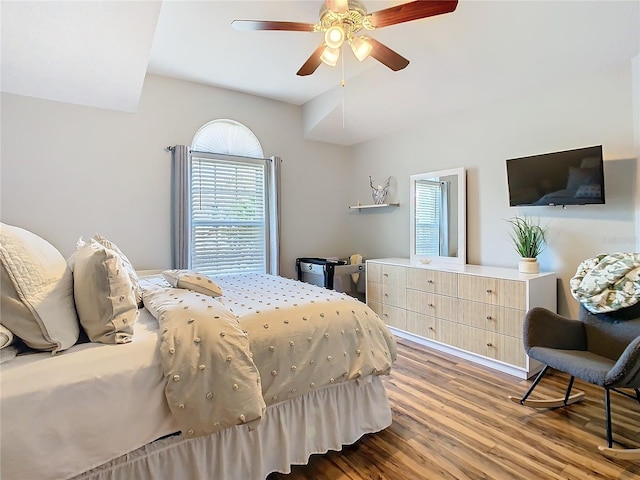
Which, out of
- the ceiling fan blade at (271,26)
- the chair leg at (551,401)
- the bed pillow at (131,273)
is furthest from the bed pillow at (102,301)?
the chair leg at (551,401)

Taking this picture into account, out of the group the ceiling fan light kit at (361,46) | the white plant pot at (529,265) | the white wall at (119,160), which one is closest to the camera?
the ceiling fan light kit at (361,46)

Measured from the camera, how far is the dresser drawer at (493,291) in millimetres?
2727

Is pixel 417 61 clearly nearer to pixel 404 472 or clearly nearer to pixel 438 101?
pixel 438 101

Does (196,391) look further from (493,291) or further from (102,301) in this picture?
(493,291)

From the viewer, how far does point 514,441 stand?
1.93 metres

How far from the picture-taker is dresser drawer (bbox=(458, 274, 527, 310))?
2.73m

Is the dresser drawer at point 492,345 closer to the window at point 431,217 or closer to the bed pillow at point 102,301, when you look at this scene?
the window at point 431,217

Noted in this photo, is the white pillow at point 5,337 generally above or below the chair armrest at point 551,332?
above

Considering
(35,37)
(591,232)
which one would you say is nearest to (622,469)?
(591,232)

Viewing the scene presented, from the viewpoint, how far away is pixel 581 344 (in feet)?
7.61

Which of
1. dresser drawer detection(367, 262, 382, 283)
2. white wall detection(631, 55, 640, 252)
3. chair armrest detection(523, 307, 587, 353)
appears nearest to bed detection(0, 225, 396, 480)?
chair armrest detection(523, 307, 587, 353)

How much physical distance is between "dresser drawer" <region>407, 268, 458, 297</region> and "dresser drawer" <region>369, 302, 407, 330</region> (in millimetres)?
349

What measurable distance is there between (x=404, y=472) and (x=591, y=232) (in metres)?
2.46

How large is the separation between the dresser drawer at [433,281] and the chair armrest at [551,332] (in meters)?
0.92
